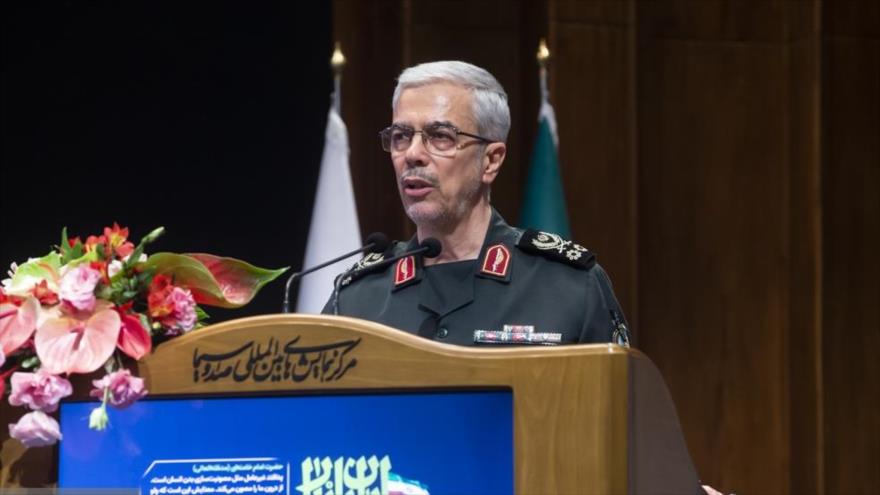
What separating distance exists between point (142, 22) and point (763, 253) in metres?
2.29

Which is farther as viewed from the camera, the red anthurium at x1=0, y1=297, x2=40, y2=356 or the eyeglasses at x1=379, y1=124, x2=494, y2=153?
the eyeglasses at x1=379, y1=124, x2=494, y2=153

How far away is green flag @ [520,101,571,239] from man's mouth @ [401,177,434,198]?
1779 mm

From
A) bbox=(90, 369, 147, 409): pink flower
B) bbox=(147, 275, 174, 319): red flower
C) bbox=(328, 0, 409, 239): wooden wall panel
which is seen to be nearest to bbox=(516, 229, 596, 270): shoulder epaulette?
bbox=(147, 275, 174, 319): red flower

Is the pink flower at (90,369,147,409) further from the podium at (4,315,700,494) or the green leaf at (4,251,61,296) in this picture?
the green leaf at (4,251,61,296)

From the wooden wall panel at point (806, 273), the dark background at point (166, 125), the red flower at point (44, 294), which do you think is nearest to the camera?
the red flower at point (44, 294)

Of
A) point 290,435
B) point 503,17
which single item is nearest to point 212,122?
point 503,17

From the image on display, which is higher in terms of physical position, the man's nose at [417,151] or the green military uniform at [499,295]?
the man's nose at [417,151]

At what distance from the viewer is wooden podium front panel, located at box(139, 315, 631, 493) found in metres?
1.28

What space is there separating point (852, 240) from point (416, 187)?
274cm

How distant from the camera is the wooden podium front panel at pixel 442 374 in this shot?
128 centimetres

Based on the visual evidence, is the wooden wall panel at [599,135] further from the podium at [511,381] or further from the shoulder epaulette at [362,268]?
the podium at [511,381]

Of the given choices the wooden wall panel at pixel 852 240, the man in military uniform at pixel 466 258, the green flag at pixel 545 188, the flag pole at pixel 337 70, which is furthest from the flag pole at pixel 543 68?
the man in military uniform at pixel 466 258

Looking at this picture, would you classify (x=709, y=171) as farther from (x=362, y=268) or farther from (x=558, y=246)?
(x=362, y=268)

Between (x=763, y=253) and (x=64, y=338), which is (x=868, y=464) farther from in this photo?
(x=64, y=338)
